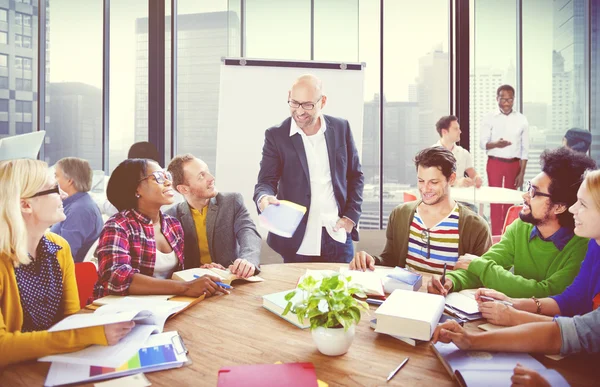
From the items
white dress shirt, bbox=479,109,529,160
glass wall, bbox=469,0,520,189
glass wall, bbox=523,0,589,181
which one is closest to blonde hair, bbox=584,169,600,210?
white dress shirt, bbox=479,109,529,160

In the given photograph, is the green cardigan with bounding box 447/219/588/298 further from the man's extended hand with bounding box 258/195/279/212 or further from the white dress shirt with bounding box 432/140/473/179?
the white dress shirt with bounding box 432/140/473/179

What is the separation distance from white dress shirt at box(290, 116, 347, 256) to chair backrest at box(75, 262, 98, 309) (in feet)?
4.82

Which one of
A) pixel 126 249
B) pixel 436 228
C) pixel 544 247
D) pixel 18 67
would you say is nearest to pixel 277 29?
pixel 18 67

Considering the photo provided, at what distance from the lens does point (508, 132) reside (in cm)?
540

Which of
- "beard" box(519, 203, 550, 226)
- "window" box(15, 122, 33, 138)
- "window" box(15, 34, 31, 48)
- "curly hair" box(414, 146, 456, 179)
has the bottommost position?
"beard" box(519, 203, 550, 226)

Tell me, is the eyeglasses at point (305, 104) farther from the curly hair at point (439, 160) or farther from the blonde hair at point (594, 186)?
the blonde hair at point (594, 186)

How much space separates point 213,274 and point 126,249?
14.8 inches

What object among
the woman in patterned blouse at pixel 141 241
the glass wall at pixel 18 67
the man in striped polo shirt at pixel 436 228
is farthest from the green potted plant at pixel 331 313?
the glass wall at pixel 18 67

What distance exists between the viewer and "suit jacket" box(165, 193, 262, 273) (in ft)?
8.30

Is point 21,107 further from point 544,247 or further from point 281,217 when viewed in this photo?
point 544,247

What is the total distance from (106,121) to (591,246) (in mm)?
5157

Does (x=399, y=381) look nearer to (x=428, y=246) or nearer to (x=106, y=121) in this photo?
(x=428, y=246)

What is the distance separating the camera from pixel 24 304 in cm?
147

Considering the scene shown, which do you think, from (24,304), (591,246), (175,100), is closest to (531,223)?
(591,246)
